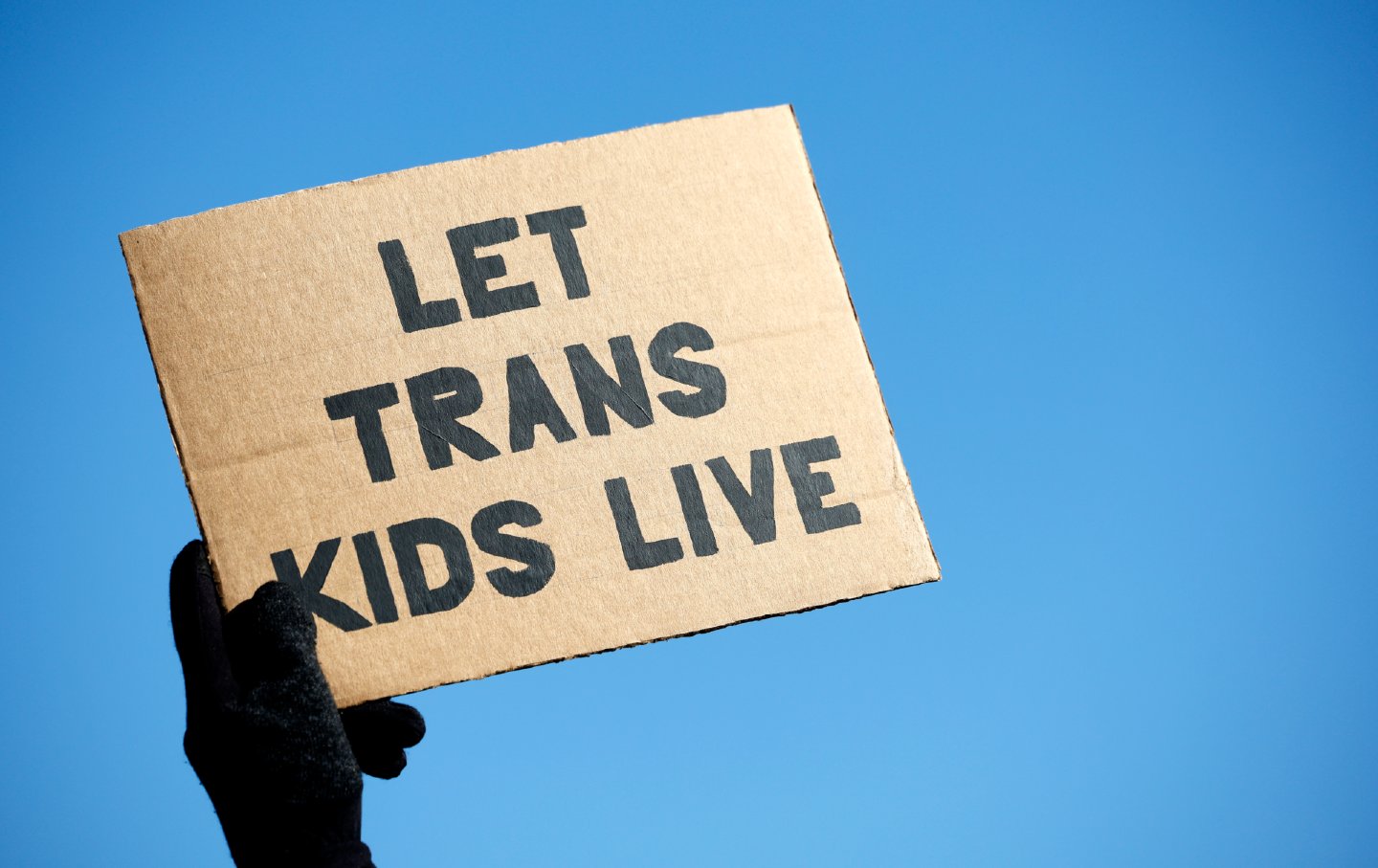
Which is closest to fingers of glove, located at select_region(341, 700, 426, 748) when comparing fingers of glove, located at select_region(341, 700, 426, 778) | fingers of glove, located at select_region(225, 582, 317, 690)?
fingers of glove, located at select_region(341, 700, 426, 778)

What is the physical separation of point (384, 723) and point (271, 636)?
0.53 feet

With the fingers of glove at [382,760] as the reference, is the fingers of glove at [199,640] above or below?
above

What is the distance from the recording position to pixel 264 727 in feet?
2.31

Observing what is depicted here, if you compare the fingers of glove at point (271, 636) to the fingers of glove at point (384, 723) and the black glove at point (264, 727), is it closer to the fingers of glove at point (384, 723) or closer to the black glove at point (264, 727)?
the black glove at point (264, 727)

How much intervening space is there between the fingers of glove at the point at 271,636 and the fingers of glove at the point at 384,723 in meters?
0.11

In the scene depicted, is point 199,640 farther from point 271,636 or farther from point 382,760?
point 382,760

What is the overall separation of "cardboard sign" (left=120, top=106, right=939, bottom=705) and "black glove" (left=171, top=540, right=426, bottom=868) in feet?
0.09

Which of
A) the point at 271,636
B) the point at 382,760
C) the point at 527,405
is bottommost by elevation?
the point at 382,760

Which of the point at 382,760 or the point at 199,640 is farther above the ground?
the point at 199,640

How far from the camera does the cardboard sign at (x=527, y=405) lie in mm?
751

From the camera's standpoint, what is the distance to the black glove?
2.32 ft

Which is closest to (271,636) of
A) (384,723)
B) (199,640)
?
(199,640)

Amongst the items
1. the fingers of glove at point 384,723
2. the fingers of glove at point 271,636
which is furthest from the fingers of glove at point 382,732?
the fingers of glove at point 271,636

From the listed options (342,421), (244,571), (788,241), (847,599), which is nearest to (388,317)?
(342,421)
